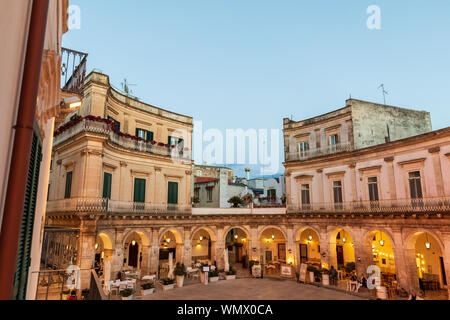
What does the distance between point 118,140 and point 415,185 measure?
69.8 ft

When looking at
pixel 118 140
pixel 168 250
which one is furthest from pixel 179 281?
pixel 118 140

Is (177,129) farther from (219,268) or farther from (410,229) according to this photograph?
(410,229)

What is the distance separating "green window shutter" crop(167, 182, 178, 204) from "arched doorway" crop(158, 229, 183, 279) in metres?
2.47

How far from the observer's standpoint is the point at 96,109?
61.8ft

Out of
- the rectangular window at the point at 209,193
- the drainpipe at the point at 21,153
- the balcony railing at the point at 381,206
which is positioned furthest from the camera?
the rectangular window at the point at 209,193

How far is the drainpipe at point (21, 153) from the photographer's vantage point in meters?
2.00

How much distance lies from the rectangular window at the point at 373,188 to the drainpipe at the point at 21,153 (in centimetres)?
2335

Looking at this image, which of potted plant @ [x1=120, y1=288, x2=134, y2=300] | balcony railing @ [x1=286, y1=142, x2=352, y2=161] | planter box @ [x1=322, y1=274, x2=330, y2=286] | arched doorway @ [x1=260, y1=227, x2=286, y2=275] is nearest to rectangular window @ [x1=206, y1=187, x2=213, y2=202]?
arched doorway @ [x1=260, y1=227, x2=286, y2=275]

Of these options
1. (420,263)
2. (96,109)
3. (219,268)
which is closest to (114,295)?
(219,268)

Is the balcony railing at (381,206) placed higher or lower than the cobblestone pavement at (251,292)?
higher

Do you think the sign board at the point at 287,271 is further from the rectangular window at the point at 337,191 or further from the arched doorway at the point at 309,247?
the rectangular window at the point at 337,191

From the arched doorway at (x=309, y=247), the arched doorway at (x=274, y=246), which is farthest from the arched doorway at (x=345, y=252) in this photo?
the arched doorway at (x=274, y=246)

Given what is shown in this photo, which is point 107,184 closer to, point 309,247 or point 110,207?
point 110,207
